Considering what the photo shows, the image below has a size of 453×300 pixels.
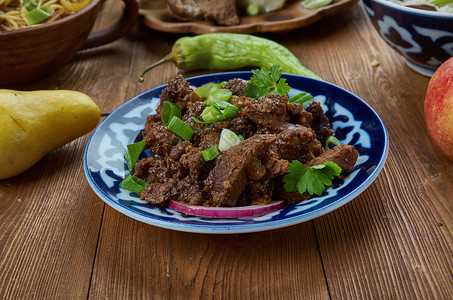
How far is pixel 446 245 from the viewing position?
91.7 inches

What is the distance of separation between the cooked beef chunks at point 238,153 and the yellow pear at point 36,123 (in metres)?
0.58

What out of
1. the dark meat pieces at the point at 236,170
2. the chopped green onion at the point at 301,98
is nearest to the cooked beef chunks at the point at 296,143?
the dark meat pieces at the point at 236,170

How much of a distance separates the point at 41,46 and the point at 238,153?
2298 millimetres

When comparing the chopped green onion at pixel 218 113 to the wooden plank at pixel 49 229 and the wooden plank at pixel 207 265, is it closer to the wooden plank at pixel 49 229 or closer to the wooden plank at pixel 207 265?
the wooden plank at pixel 207 265

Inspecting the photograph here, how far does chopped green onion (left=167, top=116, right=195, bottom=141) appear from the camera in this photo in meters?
2.67

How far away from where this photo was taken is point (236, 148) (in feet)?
7.96

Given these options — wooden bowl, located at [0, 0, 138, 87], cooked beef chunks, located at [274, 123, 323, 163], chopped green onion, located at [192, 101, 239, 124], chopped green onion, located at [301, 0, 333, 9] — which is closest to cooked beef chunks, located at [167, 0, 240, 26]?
chopped green onion, located at [301, 0, 333, 9]

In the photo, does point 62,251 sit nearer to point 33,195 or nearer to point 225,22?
point 33,195

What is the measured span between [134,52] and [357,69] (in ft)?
7.15

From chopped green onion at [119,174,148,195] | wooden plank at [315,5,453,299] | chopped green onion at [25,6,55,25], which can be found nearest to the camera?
wooden plank at [315,5,453,299]

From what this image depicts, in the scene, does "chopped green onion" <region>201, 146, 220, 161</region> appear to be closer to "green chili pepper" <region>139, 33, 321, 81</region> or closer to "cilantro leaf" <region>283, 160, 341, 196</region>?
"cilantro leaf" <region>283, 160, 341, 196</region>

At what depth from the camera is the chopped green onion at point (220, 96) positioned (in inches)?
108

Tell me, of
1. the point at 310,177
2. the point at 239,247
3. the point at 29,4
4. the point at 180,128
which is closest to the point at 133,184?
the point at 180,128

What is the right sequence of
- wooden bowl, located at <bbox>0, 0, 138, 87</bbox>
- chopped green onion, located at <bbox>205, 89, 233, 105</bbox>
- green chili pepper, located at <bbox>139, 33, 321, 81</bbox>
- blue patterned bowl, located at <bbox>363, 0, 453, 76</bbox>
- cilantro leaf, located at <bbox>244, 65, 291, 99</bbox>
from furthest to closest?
green chili pepper, located at <bbox>139, 33, 321, 81</bbox>
wooden bowl, located at <bbox>0, 0, 138, 87</bbox>
blue patterned bowl, located at <bbox>363, 0, 453, 76</bbox>
cilantro leaf, located at <bbox>244, 65, 291, 99</bbox>
chopped green onion, located at <bbox>205, 89, 233, 105</bbox>
